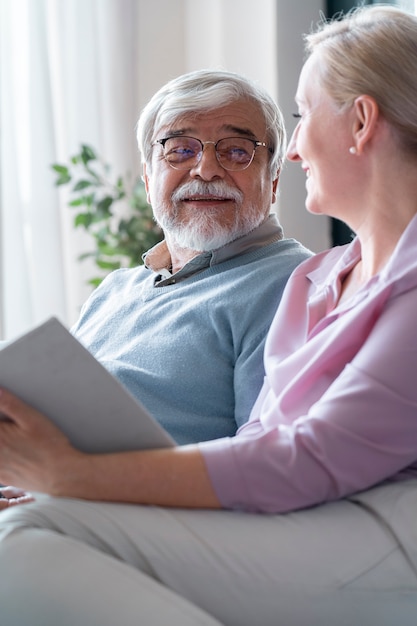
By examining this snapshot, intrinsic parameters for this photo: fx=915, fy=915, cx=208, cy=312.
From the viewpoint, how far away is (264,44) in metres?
3.31

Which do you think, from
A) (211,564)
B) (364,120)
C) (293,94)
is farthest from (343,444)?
(293,94)

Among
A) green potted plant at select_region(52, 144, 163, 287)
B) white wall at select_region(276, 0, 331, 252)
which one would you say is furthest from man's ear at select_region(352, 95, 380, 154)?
green potted plant at select_region(52, 144, 163, 287)

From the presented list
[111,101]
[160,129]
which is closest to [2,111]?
[111,101]

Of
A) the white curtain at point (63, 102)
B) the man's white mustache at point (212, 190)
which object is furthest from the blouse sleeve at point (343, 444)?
the white curtain at point (63, 102)

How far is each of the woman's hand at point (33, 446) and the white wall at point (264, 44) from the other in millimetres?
2004

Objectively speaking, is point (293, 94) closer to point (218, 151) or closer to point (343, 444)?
point (218, 151)

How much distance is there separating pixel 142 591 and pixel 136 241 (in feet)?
7.69

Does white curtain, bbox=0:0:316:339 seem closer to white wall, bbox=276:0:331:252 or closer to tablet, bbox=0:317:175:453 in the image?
white wall, bbox=276:0:331:252

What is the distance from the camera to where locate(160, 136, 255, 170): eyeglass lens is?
1.91m

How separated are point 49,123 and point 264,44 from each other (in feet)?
3.44

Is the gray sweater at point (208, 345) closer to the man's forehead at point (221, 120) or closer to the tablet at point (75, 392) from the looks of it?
the man's forehead at point (221, 120)

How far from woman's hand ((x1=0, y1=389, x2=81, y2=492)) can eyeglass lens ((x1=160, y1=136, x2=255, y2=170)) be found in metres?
0.80

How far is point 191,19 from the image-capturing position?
4.02 m

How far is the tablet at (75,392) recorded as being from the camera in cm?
124
